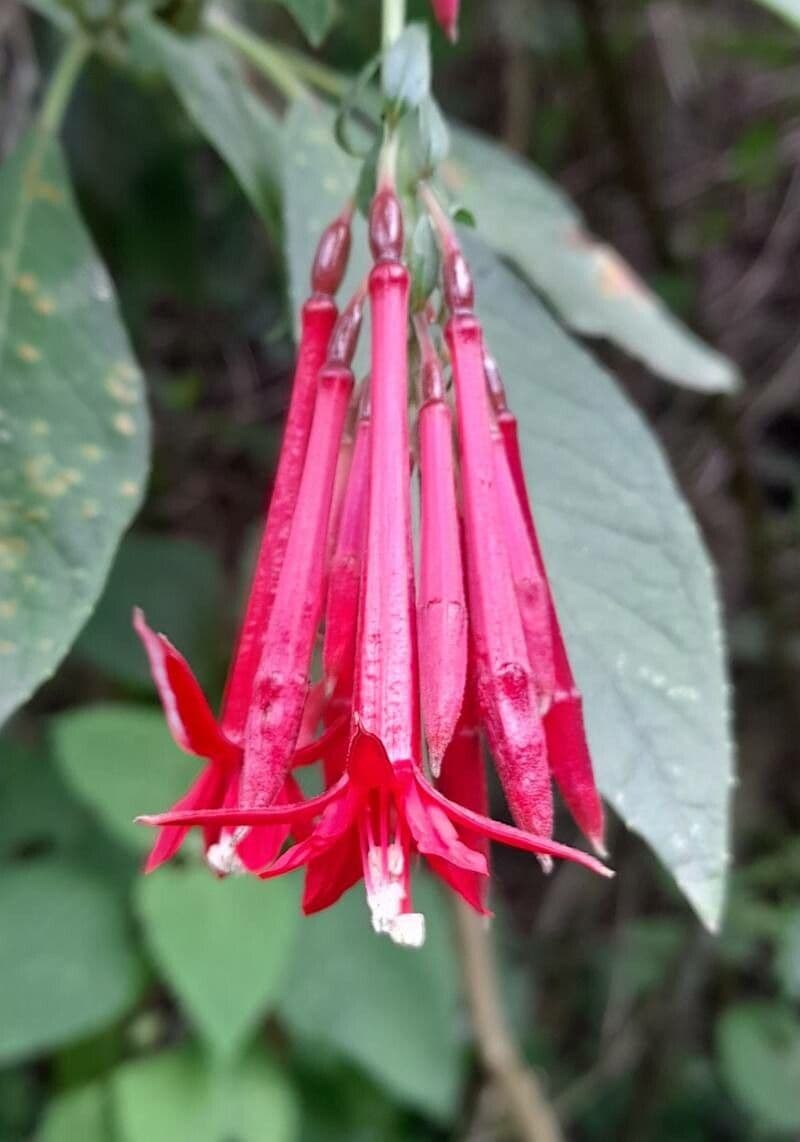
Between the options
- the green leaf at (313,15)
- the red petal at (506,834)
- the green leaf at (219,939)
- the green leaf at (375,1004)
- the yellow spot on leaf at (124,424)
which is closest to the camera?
the red petal at (506,834)

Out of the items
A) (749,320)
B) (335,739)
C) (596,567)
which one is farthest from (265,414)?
(335,739)

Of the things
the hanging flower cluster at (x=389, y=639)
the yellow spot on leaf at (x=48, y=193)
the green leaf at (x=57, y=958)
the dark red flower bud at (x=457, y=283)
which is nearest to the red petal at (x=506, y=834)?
the hanging flower cluster at (x=389, y=639)

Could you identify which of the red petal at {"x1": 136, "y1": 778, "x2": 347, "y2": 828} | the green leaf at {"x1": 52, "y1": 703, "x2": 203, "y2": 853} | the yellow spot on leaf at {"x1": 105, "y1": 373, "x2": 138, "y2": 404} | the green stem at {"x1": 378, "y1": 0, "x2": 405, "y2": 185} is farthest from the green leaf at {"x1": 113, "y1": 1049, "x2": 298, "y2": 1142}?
the green stem at {"x1": 378, "y1": 0, "x2": 405, "y2": 185}

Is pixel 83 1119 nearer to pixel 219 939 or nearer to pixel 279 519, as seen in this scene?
pixel 219 939

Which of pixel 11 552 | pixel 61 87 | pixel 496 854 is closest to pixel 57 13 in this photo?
pixel 61 87

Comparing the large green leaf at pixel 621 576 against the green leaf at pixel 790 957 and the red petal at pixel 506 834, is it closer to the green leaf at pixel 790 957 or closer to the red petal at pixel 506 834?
the red petal at pixel 506 834

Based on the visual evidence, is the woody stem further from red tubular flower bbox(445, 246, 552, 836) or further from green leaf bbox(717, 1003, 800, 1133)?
red tubular flower bbox(445, 246, 552, 836)
